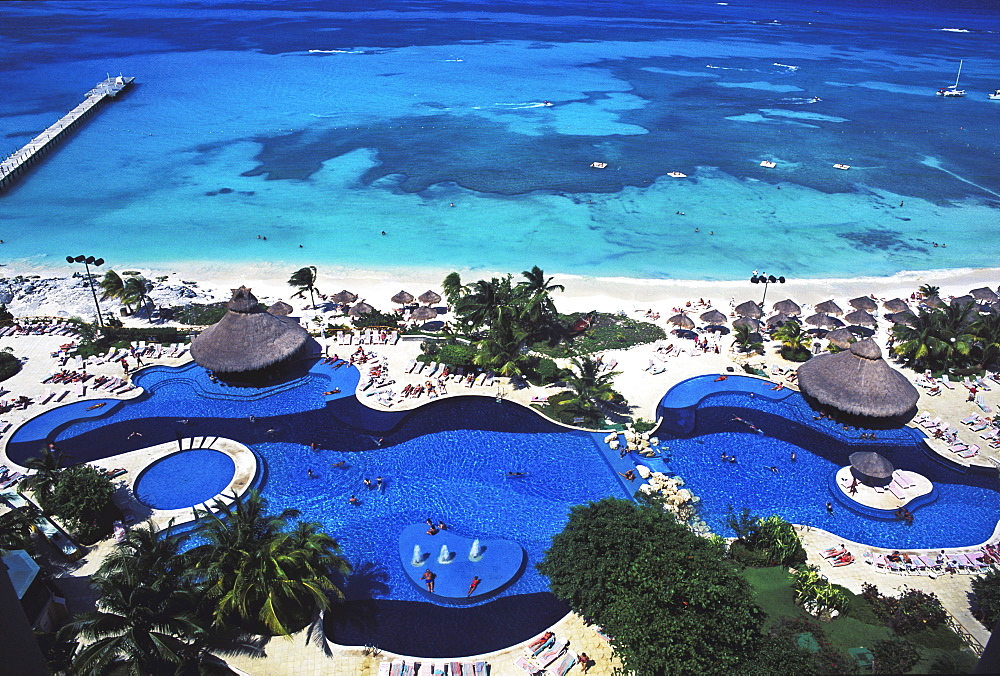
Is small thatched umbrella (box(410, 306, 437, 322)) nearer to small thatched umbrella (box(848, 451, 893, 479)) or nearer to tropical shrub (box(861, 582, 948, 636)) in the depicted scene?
small thatched umbrella (box(848, 451, 893, 479))

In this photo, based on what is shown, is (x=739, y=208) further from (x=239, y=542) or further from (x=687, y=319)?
(x=239, y=542)

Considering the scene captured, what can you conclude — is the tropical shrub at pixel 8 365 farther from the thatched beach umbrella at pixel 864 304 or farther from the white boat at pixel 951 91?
the white boat at pixel 951 91

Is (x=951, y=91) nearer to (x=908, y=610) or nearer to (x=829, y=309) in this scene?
(x=829, y=309)

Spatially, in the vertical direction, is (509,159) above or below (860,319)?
above

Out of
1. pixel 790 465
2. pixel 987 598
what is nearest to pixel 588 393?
pixel 790 465

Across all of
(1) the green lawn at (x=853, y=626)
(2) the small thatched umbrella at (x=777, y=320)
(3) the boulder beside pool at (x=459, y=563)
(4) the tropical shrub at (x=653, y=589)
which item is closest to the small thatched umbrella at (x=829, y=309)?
(2) the small thatched umbrella at (x=777, y=320)

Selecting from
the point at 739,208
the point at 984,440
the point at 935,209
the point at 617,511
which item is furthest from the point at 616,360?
the point at 935,209
